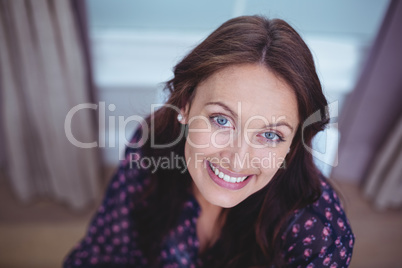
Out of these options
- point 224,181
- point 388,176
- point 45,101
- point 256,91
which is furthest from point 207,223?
point 388,176

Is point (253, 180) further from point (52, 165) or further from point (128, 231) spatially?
point (52, 165)

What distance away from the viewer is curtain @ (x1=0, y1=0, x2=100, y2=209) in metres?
1.39

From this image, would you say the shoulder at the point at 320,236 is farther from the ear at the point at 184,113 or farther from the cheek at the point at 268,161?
the ear at the point at 184,113

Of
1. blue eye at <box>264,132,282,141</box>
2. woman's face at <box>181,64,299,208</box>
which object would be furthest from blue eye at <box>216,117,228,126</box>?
blue eye at <box>264,132,282,141</box>

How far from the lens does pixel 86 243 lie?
1284 mm

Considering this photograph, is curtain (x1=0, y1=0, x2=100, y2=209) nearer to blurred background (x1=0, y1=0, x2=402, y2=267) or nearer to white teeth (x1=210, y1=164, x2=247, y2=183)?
blurred background (x1=0, y1=0, x2=402, y2=267)

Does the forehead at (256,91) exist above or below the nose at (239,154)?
above

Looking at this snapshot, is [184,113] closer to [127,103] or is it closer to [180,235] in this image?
[180,235]

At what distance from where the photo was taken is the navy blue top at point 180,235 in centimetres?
94

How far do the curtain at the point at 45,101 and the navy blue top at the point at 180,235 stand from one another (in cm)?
56

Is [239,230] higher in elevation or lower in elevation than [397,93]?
lower

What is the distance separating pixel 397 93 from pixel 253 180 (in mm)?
1298

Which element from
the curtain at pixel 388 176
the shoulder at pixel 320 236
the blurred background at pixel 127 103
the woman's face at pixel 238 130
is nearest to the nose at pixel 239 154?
the woman's face at pixel 238 130

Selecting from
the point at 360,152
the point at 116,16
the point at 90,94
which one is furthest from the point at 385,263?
the point at 116,16
